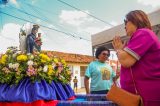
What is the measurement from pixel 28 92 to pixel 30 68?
227 mm

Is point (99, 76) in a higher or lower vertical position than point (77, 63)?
lower

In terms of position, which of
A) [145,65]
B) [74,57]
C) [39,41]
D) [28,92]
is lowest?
[28,92]

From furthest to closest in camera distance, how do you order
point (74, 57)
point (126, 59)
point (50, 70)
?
point (74, 57) < point (50, 70) < point (126, 59)

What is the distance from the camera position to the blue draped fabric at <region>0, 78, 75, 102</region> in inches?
109

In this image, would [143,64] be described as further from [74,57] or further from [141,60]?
[74,57]

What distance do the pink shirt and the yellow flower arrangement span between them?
96 cm

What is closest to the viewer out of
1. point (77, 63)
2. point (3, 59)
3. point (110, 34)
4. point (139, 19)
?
point (139, 19)

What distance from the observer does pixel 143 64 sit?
223 centimetres

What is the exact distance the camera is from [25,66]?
294 cm

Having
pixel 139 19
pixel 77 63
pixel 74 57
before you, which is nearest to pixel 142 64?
pixel 139 19

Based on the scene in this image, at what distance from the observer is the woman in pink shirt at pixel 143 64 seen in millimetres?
2180

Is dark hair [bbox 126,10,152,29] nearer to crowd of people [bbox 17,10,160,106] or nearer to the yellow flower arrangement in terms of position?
crowd of people [bbox 17,10,160,106]

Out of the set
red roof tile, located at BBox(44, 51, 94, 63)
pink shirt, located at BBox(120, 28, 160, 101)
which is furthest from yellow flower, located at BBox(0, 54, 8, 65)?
red roof tile, located at BBox(44, 51, 94, 63)

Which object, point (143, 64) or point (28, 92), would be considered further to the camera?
point (28, 92)
